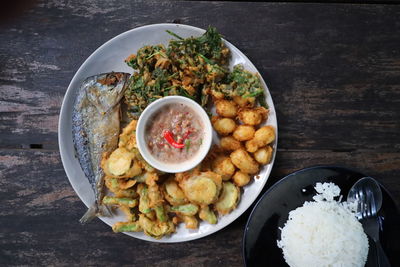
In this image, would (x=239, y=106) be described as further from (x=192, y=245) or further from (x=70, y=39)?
(x=70, y=39)

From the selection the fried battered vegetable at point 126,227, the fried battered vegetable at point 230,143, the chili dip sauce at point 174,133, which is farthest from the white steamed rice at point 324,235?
the fried battered vegetable at point 126,227

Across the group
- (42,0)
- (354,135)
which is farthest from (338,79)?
(42,0)

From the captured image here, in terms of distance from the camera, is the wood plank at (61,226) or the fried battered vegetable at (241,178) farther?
the wood plank at (61,226)

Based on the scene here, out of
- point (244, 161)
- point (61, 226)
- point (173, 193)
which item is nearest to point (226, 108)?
point (244, 161)

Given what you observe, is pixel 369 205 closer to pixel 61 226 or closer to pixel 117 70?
pixel 117 70

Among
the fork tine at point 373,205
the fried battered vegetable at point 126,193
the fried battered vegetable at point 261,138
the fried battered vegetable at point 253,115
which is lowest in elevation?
the fried battered vegetable at point 126,193

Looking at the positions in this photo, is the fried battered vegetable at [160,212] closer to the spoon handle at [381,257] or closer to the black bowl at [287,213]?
the black bowl at [287,213]
